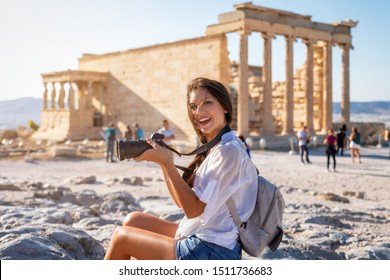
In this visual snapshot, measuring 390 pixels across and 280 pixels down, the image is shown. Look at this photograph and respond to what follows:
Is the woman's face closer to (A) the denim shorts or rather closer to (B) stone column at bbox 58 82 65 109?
(A) the denim shorts

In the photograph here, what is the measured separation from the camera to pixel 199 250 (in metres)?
3.30

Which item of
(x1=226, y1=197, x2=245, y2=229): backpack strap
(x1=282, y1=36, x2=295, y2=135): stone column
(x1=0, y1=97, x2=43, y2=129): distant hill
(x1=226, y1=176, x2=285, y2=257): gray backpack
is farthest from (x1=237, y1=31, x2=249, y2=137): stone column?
(x1=0, y1=97, x2=43, y2=129): distant hill

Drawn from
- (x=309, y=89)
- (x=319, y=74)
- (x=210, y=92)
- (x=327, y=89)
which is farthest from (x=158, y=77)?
(x=210, y=92)

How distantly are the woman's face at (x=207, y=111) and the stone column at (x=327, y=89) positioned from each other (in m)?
28.2

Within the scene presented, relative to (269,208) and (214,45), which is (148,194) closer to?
(269,208)

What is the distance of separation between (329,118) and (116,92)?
43.1 ft

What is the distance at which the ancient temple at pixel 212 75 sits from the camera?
1058 inches

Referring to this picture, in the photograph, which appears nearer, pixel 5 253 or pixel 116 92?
pixel 5 253

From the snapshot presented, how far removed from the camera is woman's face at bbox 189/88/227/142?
11.6ft

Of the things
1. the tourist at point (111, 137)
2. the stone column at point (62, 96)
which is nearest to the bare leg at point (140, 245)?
the tourist at point (111, 137)

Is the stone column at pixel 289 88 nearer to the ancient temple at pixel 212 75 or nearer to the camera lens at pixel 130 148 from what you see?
the ancient temple at pixel 212 75

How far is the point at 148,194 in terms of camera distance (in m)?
11.6

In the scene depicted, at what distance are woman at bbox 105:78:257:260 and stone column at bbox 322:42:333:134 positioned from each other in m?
28.3
